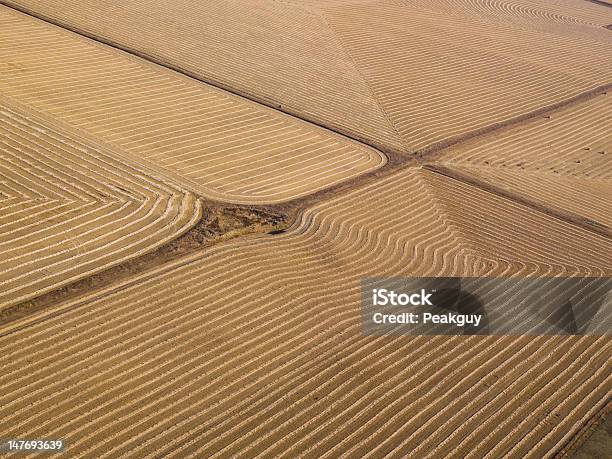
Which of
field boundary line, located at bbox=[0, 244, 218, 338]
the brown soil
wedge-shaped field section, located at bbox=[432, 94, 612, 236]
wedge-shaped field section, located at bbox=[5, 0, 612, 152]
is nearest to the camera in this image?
field boundary line, located at bbox=[0, 244, 218, 338]

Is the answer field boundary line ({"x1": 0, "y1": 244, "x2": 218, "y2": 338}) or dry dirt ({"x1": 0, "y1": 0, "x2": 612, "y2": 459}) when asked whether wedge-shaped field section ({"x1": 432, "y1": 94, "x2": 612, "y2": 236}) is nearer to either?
dry dirt ({"x1": 0, "y1": 0, "x2": 612, "y2": 459})

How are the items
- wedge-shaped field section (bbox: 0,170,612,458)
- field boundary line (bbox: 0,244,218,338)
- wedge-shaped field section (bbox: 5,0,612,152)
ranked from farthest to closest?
wedge-shaped field section (bbox: 5,0,612,152)
field boundary line (bbox: 0,244,218,338)
wedge-shaped field section (bbox: 0,170,612,458)

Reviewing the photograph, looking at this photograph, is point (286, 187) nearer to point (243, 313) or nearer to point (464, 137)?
point (243, 313)

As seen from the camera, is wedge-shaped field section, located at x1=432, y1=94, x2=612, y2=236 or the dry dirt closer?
the dry dirt

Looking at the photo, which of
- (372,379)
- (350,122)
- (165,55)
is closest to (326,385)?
(372,379)

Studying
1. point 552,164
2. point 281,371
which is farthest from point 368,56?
point 281,371

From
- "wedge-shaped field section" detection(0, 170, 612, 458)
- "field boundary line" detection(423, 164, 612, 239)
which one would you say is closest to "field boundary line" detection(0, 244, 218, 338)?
"wedge-shaped field section" detection(0, 170, 612, 458)

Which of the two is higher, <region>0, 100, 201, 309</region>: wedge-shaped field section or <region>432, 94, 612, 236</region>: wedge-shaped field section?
<region>432, 94, 612, 236</region>: wedge-shaped field section
